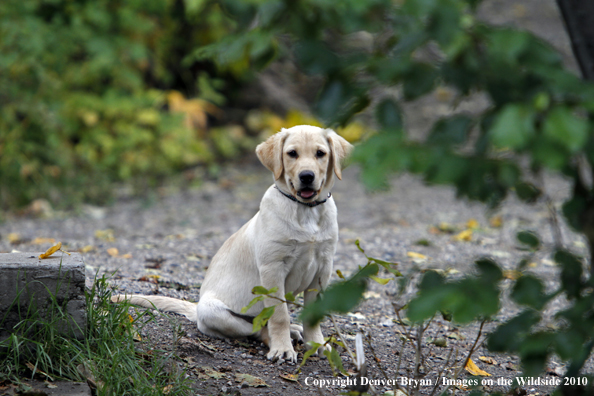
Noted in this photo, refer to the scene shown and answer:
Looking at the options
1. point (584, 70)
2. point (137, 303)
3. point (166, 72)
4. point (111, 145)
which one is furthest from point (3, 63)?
point (584, 70)

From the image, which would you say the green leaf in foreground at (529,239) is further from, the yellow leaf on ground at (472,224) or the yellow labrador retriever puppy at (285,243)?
the yellow leaf on ground at (472,224)

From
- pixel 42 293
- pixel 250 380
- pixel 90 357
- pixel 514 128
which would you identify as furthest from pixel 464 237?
pixel 514 128

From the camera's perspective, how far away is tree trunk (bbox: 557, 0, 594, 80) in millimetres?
1964

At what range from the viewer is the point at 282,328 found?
122 inches

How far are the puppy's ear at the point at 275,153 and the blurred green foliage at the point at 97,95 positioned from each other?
18.0ft

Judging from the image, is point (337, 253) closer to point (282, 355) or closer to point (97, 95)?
point (282, 355)

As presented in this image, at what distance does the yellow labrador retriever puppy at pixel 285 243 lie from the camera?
303 centimetres

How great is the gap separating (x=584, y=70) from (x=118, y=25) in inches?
338

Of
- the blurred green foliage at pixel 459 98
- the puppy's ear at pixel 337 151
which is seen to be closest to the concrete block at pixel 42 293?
the puppy's ear at pixel 337 151


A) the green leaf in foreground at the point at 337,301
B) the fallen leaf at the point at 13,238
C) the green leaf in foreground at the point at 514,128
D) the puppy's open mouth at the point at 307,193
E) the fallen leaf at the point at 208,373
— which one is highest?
the green leaf in foreground at the point at 514,128

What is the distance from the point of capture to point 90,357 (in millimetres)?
2561

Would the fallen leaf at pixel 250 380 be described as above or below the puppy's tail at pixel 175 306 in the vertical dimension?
below

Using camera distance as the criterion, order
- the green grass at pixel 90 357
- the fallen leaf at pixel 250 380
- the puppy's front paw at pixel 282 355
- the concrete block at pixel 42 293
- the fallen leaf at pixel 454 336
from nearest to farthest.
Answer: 1. the green grass at pixel 90 357
2. the concrete block at pixel 42 293
3. the fallen leaf at pixel 250 380
4. the puppy's front paw at pixel 282 355
5. the fallen leaf at pixel 454 336

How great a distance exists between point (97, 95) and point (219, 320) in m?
7.13
